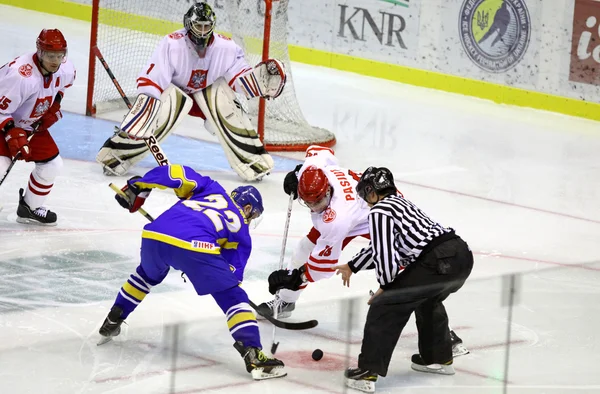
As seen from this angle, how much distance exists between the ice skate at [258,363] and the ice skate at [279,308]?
49cm

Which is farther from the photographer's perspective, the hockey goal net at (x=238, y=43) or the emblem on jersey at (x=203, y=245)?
the hockey goal net at (x=238, y=43)

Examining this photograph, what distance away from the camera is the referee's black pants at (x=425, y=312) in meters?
3.91

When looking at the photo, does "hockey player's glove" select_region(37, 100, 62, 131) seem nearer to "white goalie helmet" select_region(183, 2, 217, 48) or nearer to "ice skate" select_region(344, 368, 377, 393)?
→ "white goalie helmet" select_region(183, 2, 217, 48)

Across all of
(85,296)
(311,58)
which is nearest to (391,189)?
(85,296)

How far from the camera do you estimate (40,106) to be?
582 centimetres

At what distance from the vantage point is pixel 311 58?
436 inches

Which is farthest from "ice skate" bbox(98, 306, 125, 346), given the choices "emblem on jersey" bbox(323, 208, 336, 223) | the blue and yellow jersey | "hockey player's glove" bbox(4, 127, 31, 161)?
"hockey player's glove" bbox(4, 127, 31, 161)

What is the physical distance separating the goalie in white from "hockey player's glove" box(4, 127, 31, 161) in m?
1.11

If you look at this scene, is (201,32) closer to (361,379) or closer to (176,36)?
(176,36)

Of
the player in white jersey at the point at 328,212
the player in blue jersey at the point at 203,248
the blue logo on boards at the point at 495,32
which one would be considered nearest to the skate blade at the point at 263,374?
the player in blue jersey at the point at 203,248

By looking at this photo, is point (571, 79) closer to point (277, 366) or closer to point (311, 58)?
point (311, 58)

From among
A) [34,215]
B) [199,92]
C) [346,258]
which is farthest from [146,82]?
[346,258]

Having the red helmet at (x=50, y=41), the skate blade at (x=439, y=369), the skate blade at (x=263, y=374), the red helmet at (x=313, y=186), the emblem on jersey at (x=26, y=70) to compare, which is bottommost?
the skate blade at (x=263, y=374)

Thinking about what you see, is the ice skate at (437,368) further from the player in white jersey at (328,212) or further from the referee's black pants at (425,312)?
the player in white jersey at (328,212)
